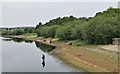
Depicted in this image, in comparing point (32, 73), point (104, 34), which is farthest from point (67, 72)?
point (104, 34)

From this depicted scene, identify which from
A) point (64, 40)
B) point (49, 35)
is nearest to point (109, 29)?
point (64, 40)

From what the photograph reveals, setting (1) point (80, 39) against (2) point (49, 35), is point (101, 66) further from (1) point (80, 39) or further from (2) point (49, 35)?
(2) point (49, 35)

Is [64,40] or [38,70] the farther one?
[64,40]

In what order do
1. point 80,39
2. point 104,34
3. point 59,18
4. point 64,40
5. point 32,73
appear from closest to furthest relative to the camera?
point 32,73 → point 104,34 → point 80,39 → point 64,40 → point 59,18

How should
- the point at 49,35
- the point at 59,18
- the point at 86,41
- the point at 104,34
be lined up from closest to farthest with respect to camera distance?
the point at 104,34
the point at 86,41
the point at 49,35
the point at 59,18

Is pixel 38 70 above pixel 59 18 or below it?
below

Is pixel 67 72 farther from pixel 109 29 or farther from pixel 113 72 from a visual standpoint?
pixel 109 29

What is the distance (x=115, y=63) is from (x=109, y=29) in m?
33.3


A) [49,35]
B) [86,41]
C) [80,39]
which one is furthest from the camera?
[49,35]

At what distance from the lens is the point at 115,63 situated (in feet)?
128

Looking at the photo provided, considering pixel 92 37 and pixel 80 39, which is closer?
pixel 92 37

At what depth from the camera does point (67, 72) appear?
3738 centimetres

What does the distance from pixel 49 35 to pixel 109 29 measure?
194ft

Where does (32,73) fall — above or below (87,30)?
below
